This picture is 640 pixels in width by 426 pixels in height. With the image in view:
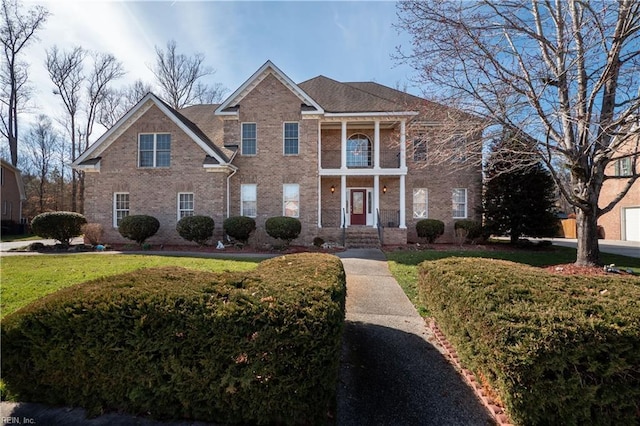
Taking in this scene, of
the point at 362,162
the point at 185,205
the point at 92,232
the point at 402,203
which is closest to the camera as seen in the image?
the point at 92,232

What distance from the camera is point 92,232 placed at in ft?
47.2

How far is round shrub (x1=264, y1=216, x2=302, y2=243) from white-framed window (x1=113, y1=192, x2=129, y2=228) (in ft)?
25.9

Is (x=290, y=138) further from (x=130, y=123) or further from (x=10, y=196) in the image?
(x=10, y=196)

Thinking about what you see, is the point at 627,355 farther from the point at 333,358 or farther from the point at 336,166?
the point at 336,166

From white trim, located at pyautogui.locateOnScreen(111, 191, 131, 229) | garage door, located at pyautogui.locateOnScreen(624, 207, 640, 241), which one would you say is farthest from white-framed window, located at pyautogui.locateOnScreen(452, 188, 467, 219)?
white trim, located at pyautogui.locateOnScreen(111, 191, 131, 229)

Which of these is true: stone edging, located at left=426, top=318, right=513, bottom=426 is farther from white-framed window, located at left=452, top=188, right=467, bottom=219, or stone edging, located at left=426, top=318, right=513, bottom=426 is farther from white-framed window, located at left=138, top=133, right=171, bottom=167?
white-framed window, located at left=138, top=133, right=171, bottom=167

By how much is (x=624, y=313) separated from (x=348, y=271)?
6.77 m

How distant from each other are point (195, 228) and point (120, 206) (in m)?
5.24

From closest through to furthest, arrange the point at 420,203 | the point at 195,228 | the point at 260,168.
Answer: the point at 195,228
the point at 260,168
the point at 420,203

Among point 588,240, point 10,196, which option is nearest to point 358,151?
point 588,240

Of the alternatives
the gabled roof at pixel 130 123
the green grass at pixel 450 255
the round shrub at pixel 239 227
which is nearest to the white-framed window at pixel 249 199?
the round shrub at pixel 239 227

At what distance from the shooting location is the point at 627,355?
2277mm

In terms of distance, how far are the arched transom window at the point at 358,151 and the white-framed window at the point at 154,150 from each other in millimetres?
10121

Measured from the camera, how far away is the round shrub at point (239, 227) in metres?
14.3
